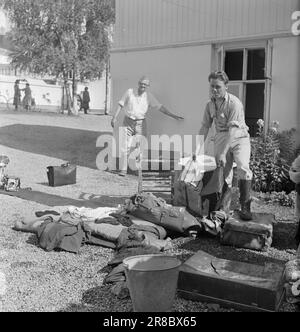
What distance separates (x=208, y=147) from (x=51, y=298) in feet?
17.1

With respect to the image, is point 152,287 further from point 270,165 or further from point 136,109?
point 136,109

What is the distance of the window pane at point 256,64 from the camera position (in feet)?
29.8

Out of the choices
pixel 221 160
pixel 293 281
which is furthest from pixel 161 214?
pixel 293 281

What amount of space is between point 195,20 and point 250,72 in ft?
5.28

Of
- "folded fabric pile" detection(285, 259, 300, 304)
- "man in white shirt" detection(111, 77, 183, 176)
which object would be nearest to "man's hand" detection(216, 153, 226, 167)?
"folded fabric pile" detection(285, 259, 300, 304)

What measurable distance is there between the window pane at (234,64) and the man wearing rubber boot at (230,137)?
3096 millimetres

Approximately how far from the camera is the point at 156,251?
5.06 m

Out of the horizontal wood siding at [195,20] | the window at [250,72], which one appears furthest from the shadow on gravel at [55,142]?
the window at [250,72]

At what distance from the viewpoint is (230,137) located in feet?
20.7

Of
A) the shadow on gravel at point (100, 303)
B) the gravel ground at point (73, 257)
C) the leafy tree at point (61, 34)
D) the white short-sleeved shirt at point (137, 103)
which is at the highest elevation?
the leafy tree at point (61, 34)

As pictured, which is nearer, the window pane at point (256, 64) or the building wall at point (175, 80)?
the window pane at point (256, 64)

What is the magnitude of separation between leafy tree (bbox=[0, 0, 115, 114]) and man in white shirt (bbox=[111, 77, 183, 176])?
1891 centimetres

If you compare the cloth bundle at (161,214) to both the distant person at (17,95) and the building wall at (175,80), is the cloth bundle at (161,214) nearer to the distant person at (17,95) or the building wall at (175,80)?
the building wall at (175,80)
